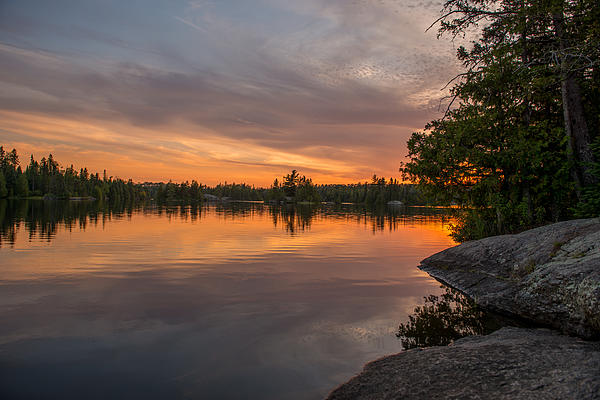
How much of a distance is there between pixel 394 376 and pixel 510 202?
16275mm

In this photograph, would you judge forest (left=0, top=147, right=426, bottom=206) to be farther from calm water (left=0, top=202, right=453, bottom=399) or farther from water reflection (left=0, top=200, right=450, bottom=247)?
calm water (left=0, top=202, right=453, bottom=399)

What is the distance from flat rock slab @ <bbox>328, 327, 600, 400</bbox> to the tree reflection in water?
4.27ft

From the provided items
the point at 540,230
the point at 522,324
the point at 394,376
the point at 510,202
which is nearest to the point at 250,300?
the point at 394,376

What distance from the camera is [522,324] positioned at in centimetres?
801

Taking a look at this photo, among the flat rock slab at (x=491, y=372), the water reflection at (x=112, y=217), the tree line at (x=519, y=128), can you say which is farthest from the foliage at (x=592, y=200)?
→ the water reflection at (x=112, y=217)

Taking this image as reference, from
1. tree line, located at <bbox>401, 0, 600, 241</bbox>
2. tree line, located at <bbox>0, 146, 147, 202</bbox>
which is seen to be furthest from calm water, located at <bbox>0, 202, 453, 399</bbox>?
tree line, located at <bbox>0, 146, 147, 202</bbox>

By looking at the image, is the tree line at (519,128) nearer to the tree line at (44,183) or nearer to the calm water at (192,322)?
the calm water at (192,322)

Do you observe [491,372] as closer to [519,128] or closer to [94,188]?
[519,128]

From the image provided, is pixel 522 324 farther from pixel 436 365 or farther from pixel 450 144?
pixel 450 144

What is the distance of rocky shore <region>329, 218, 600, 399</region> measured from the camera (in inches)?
170

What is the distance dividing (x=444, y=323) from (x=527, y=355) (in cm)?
353

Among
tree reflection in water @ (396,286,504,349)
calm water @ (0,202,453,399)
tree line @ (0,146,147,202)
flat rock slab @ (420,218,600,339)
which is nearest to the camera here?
calm water @ (0,202,453,399)

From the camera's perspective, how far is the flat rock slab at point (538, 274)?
625 centimetres

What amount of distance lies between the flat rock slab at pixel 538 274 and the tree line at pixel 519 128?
515cm
